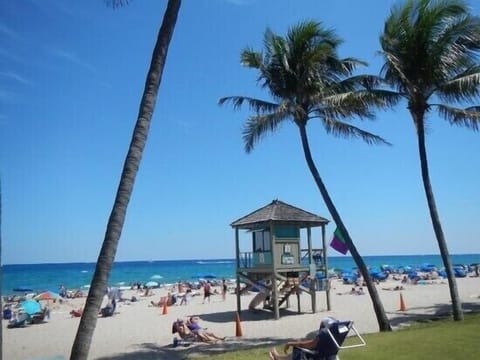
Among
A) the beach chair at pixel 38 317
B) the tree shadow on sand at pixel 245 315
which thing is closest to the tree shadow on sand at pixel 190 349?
the tree shadow on sand at pixel 245 315

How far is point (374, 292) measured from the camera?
1419 centimetres

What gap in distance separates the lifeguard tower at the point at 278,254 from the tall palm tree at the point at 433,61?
6959mm

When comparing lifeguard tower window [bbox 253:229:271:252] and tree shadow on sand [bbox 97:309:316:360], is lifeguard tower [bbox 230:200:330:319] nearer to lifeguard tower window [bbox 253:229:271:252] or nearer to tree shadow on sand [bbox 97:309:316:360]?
lifeguard tower window [bbox 253:229:271:252]

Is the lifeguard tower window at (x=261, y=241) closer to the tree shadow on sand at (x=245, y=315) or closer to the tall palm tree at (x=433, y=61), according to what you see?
the tree shadow on sand at (x=245, y=315)

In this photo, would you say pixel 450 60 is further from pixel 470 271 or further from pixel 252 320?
pixel 470 271

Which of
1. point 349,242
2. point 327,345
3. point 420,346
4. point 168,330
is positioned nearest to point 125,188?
point 327,345

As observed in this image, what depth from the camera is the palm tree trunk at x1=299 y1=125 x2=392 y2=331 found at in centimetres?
1393

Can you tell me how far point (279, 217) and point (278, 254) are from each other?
5.09ft

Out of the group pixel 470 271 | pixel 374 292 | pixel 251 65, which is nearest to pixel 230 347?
pixel 374 292

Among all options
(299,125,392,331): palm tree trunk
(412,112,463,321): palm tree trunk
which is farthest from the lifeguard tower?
(412,112,463,321): palm tree trunk

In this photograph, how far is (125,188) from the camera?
7.50 meters

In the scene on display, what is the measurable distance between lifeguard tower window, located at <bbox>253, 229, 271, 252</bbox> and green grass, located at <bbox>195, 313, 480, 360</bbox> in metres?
8.86

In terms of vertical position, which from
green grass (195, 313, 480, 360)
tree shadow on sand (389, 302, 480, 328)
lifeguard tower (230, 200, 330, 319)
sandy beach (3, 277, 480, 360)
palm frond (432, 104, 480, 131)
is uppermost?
palm frond (432, 104, 480, 131)

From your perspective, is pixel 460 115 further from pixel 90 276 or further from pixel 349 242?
pixel 90 276
